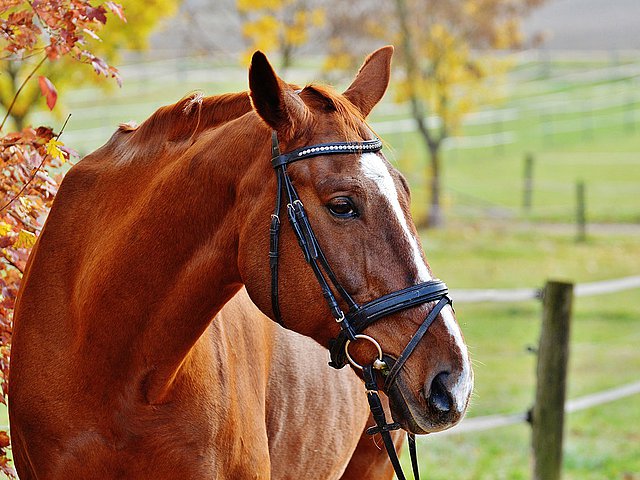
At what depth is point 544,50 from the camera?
150ft

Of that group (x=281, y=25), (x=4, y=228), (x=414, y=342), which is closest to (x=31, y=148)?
(x=4, y=228)

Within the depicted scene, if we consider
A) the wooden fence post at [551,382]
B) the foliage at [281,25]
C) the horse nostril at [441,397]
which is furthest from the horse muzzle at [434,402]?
the foliage at [281,25]

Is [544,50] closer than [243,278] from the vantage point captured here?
No

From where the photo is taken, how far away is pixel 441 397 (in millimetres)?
2168

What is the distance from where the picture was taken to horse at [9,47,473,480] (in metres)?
2.26

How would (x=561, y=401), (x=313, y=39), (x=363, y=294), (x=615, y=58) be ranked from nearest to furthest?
(x=363, y=294)
(x=561, y=401)
(x=313, y=39)
(x=615, y=58)

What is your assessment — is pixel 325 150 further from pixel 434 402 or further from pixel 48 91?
pixel 48 91

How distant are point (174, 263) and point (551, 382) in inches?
129

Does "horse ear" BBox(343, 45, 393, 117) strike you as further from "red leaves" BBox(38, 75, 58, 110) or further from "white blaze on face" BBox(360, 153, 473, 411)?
"red leaves" BBox(38, 75, 58, 110)

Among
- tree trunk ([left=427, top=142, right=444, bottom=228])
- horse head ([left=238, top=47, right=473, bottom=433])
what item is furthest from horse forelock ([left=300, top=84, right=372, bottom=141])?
tree trunk ([left=427, top=142, right=444, bottom=228])

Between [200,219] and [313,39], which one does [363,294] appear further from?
[313,39]

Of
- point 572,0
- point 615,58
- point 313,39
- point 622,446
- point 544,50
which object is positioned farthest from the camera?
point 572,0

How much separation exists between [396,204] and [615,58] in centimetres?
4155

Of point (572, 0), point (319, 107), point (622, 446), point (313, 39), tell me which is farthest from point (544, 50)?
point (319, 107)
